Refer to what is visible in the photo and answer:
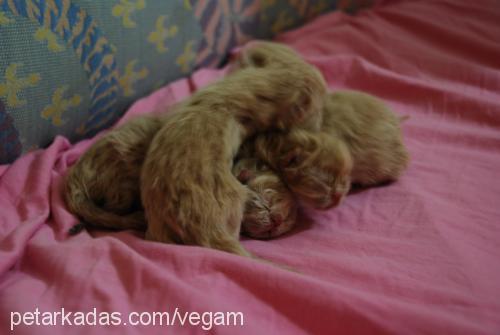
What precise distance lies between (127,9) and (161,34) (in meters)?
0.16

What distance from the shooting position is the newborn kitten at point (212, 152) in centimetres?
86

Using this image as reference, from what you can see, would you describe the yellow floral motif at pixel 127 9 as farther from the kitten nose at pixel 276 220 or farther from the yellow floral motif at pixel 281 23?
the kitten nose at pixel 276 220

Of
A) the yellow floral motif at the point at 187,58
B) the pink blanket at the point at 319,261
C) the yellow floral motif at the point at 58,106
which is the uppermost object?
the yellow floral motif at the point at 187,58

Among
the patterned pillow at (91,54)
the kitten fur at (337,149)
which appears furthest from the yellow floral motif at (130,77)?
the kitten fur at (337,149)

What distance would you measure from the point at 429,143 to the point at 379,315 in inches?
29.6

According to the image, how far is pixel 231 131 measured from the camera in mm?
1000

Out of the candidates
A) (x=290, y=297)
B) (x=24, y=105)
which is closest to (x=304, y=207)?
(x=290, y=297)

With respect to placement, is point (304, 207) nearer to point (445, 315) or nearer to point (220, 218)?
point (220, 218)

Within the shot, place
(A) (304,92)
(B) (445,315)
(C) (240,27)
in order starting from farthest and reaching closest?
(C) (240,27), (A) (304,92), (B) (445,315)

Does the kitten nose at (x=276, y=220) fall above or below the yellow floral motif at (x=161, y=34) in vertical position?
below

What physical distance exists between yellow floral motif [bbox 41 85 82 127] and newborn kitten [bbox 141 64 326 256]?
39cm

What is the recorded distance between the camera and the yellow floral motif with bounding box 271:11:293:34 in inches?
73.7

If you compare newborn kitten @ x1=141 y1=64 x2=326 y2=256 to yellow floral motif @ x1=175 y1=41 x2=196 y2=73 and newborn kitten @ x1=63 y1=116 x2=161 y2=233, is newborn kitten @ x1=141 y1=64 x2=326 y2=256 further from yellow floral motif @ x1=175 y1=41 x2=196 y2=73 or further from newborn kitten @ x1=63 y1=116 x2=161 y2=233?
yellow floral motif @ x1=175 y1=41 x2=196 y2=73

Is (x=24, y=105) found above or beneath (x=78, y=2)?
beneath
